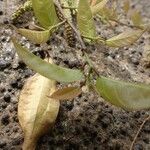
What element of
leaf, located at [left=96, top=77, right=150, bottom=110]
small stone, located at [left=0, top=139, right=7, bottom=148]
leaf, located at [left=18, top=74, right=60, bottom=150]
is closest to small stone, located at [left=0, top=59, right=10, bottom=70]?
leaf, located at [left=18, top=74, right=60, bottom=150]

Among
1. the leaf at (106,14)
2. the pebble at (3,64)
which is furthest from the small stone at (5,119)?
the leaf at (106,14)

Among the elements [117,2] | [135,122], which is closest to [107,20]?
[117,2]

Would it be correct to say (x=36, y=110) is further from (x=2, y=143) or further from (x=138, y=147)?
(x=138, y=147)

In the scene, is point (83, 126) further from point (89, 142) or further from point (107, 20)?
point (107, 20)

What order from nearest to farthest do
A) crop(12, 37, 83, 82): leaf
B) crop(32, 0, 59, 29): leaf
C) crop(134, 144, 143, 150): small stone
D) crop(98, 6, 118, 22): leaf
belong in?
crop(12, 37, 83, 82): leaf < crop(32, 0, 59, 29): leaf < crop(134, 144, 143, 150): small stone < crop(98, 6, 118, 22): leaf

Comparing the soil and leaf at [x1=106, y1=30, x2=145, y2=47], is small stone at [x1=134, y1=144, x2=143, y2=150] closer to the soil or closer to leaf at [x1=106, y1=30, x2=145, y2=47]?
the soil

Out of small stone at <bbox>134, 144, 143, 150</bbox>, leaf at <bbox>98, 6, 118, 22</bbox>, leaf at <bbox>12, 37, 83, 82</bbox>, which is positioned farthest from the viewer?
leaf at <bbox>98, 6, 118, 22</bbox>
